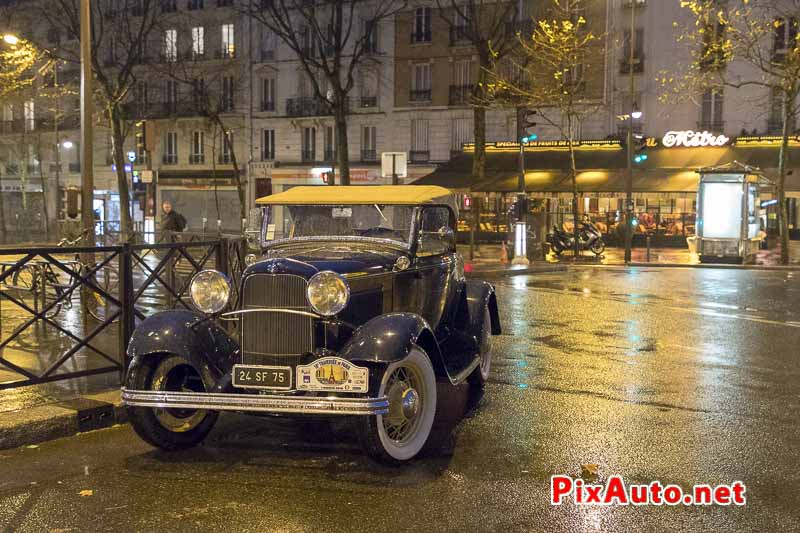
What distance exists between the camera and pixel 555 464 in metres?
5.56

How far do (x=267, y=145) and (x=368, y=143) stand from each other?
5.94m

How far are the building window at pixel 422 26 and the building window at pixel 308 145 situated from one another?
7130mm

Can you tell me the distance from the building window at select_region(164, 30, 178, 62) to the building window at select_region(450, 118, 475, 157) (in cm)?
1571

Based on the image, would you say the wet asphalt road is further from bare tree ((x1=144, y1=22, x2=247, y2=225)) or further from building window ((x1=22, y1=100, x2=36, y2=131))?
building window ((x1=22, y1=100, x2=36, y2=131))

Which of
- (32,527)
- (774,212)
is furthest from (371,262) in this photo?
(774,212)

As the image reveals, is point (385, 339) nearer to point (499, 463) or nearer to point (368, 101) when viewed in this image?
point (499, 463)

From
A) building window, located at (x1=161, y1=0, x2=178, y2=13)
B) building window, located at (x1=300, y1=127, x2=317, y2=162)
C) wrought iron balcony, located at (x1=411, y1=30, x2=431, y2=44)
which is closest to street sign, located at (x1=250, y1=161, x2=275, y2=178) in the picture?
building window, located at (x1=300, y1=127, x2=317, y2=162)

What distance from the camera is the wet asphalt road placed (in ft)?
15.1

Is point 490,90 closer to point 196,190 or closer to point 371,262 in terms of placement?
point 196,190

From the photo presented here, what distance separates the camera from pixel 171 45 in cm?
4666

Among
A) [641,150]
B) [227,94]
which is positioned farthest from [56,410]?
[227,94]

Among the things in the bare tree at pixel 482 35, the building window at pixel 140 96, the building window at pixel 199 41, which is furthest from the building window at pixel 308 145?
the building window at pixel 140 96

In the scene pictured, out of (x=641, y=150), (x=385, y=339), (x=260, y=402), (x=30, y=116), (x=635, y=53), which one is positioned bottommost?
(x=260, y=402)

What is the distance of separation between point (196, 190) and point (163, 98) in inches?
221
